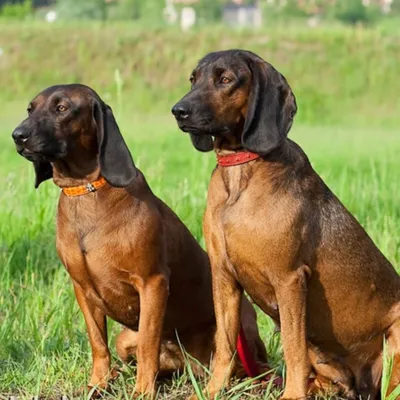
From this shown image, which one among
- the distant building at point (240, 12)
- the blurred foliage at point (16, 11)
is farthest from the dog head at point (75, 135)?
the distant building at point (240, 12)

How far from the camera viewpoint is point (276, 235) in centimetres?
436

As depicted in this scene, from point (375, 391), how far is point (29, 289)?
2328 mm

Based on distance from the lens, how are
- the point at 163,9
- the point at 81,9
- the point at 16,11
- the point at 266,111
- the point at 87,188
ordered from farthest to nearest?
the point at 163,9 < the point at 16,11 < the point at 81,9 < the point at 87,188 < the point at 266,111

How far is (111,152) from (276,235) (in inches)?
32.2

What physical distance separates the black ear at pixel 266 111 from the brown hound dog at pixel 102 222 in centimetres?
60

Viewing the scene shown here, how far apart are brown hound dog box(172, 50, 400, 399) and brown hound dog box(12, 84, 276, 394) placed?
11.9 inches

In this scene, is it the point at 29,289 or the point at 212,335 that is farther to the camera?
the point at 29,289

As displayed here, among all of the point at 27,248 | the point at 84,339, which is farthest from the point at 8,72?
the point at 84,339

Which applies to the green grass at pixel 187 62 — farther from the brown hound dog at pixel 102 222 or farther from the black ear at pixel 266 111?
the black ear at pixel 266 111

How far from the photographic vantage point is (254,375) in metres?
4.95

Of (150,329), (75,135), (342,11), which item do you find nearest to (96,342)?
(150,329)

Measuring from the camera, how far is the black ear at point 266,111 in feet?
14.2

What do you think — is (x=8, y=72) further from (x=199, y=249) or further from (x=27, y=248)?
(x=199, y=249)

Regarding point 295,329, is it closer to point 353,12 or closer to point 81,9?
point 81,9
